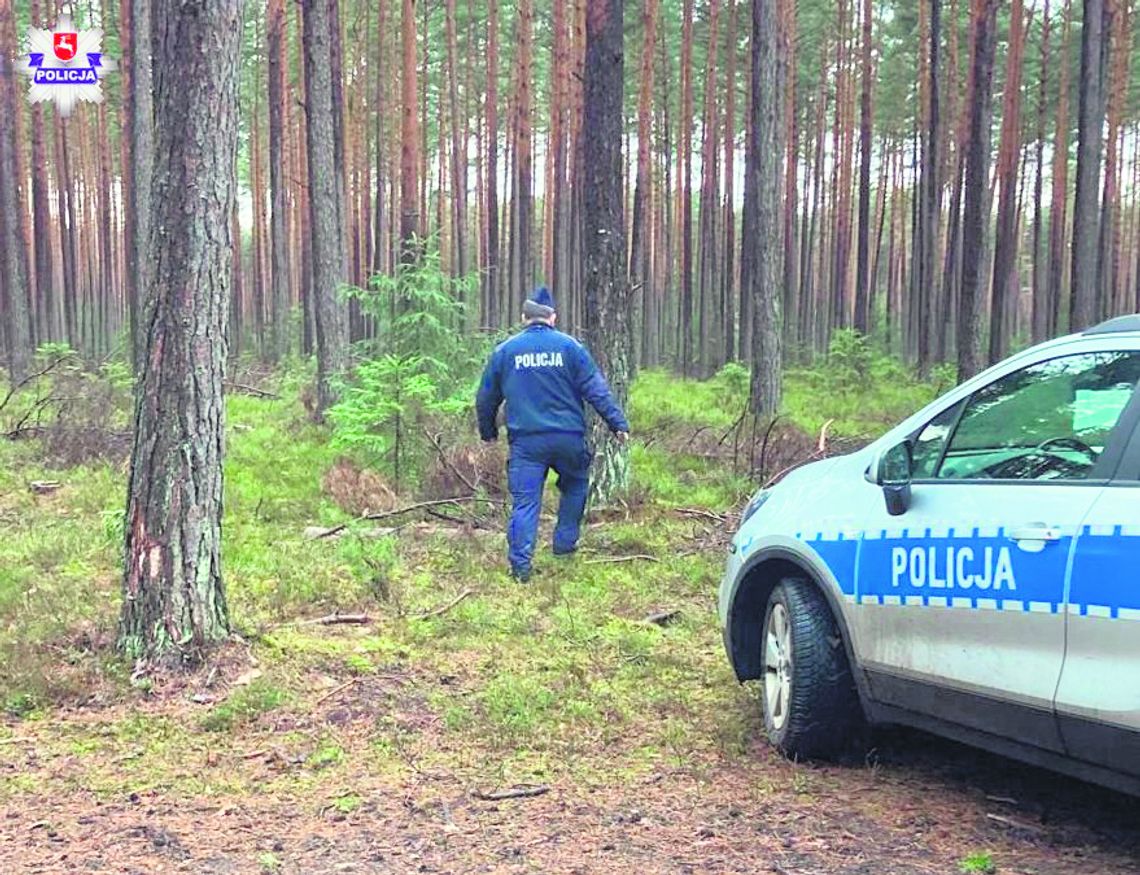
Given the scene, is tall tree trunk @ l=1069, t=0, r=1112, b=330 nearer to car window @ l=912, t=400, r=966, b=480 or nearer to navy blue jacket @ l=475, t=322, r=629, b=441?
navy blue jacket @ l=475, t=322, r=629, b=441

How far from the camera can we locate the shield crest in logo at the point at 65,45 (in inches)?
844

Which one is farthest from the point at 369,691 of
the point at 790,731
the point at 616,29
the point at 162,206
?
the point at 616,29

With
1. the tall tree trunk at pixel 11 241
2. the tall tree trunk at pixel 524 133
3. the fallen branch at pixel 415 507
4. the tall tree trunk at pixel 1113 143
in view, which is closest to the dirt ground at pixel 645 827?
the fallen branch at pixel 415 507

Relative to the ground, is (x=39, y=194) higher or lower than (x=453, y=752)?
higher

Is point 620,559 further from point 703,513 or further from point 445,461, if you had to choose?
point 445,461

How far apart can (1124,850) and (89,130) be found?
144 ft

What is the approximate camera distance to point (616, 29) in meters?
9.88

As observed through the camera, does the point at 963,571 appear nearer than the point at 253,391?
Result: Yes

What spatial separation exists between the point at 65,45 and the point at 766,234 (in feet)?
53.2

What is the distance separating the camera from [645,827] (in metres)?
3.77

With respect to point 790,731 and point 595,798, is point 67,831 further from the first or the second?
point 790,731

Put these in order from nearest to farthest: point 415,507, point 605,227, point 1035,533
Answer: point 1035,533
point 415,507
point 605,227

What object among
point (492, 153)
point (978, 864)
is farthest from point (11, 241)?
point (978, 864)

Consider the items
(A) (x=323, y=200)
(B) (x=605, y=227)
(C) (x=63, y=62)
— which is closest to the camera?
(B) (x=605, y=227)
